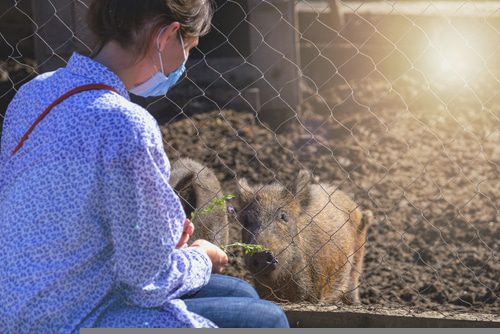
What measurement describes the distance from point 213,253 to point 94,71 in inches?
26.8

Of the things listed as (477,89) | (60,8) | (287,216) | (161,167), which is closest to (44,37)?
(60,8)

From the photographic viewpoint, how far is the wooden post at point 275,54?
276 inches

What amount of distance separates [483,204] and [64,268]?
4321 mm

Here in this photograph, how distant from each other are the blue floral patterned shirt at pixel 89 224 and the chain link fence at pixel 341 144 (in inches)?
73.3

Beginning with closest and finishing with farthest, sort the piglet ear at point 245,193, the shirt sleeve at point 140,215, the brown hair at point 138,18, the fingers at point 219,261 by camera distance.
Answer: the shirt sleeve at point 140,215 → the brown hair at point 138,18 → the fingers at point 219,261 → the piglet ear at point 245,193

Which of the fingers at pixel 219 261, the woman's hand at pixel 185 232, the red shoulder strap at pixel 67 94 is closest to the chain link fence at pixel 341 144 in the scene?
the fingers at pixel 219 261

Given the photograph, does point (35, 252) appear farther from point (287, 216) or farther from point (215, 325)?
point (287, 216)

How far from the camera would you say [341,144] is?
22.8ft

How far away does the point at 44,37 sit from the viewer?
5000mm

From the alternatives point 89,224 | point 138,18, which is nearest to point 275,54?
point 138,18

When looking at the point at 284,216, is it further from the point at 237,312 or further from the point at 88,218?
the point at 88,218

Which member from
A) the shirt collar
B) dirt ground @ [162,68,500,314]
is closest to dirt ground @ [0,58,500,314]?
dirt ground @ [162,68,500,314]

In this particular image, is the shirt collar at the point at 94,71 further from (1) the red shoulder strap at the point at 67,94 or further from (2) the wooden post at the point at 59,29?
(2) the wooden post at the point at 59,29

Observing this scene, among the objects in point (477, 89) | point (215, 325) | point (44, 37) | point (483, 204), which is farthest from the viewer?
point (477, 89)
